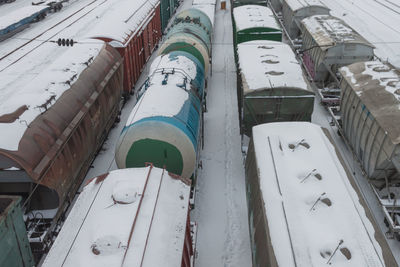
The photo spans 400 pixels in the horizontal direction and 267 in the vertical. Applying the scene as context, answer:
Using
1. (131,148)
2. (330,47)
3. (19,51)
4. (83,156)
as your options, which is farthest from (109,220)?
(19,51)

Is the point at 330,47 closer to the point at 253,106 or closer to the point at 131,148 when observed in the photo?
the point at 253,106

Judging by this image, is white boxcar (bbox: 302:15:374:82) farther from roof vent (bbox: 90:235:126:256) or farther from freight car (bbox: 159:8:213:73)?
roof vent (bbox: 90:235:126:256)

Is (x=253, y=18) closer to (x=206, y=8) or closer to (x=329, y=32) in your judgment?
(x=329, y=32)

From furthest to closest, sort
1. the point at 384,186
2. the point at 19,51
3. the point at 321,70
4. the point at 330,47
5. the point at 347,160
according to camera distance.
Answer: the point at 19,51, the point at 321,70, the point at 330,47, the point at 347,160, the point at 384,186

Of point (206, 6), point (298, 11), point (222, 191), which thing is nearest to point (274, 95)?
point (222, 191)

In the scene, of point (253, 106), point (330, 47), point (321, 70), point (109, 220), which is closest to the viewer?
point (109, 220)

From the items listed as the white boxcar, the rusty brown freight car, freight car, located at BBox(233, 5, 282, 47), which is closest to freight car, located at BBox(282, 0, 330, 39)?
the white boxcar
